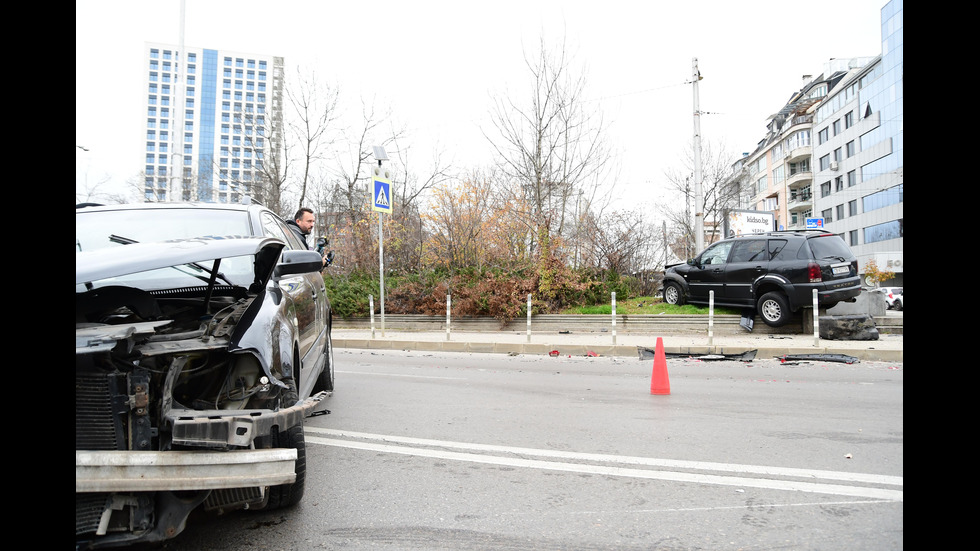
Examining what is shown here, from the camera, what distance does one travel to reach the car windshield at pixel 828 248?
12.3m

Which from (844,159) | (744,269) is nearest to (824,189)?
(844,159)

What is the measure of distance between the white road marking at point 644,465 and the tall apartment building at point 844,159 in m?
40.8

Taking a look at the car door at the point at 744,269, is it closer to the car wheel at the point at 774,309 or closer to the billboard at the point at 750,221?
the car wheel at the point at 774,309

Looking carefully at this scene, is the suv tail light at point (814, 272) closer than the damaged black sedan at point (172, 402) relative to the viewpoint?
No

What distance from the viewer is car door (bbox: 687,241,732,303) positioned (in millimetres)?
14086

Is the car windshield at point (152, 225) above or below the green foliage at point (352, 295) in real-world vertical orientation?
above

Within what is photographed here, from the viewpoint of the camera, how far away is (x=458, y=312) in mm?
16031

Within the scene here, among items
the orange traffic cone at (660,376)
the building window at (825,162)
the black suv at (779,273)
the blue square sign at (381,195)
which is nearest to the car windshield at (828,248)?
the black suv at (779,273)

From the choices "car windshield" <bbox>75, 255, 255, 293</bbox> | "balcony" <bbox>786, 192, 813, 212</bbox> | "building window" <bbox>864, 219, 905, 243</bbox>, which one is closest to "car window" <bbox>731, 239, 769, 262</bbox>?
"car windshield" <bbox>75, 255, 255, 293</bbox>

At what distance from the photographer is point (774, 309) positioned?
12812mm

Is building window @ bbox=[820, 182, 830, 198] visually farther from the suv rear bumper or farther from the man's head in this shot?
the man's head

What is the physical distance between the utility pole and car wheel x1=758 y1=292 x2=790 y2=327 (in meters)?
4.93

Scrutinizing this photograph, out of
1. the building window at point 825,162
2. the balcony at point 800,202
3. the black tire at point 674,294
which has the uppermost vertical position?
the building window at point 825,162

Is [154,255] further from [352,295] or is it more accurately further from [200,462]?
[352,295]
